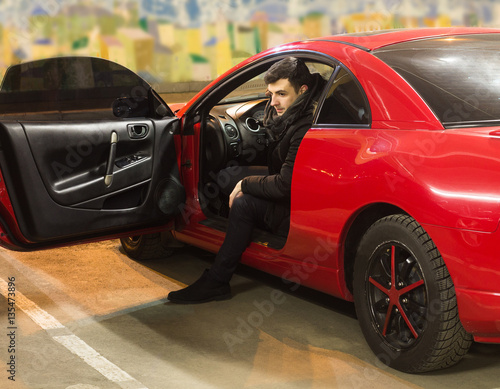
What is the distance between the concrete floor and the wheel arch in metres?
0.41

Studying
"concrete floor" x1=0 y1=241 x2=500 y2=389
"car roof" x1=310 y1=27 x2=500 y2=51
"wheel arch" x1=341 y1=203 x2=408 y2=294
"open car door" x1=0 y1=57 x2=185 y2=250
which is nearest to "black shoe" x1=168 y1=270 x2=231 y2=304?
"concrete floor" x1=0 y1=241 x2=500 y2=389

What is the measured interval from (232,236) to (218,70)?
1851 cm

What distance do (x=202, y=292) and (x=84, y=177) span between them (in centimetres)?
98

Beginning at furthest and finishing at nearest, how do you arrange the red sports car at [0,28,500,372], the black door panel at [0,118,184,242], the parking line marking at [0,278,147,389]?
the black door panel at [0,118,184,242]
the parking line marking at [0,278,147,389]
the red sports car at [0,28,500,372]

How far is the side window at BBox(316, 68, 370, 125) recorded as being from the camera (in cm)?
374

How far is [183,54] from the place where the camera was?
21641 mm

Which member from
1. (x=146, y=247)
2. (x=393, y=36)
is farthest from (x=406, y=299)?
(x=146, y=247)

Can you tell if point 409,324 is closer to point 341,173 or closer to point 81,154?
point 341,173

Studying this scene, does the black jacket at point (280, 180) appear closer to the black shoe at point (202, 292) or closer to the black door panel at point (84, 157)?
the black shoe at point (202, 292)

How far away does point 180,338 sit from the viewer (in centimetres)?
411

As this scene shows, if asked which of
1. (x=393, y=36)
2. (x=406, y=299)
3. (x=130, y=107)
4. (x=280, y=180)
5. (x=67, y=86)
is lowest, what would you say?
(x=406, y=299)

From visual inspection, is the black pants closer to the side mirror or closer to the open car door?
the open car door

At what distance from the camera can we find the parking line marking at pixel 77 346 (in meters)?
3.61

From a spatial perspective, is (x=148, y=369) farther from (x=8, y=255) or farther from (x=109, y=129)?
(x=8, y=255)
